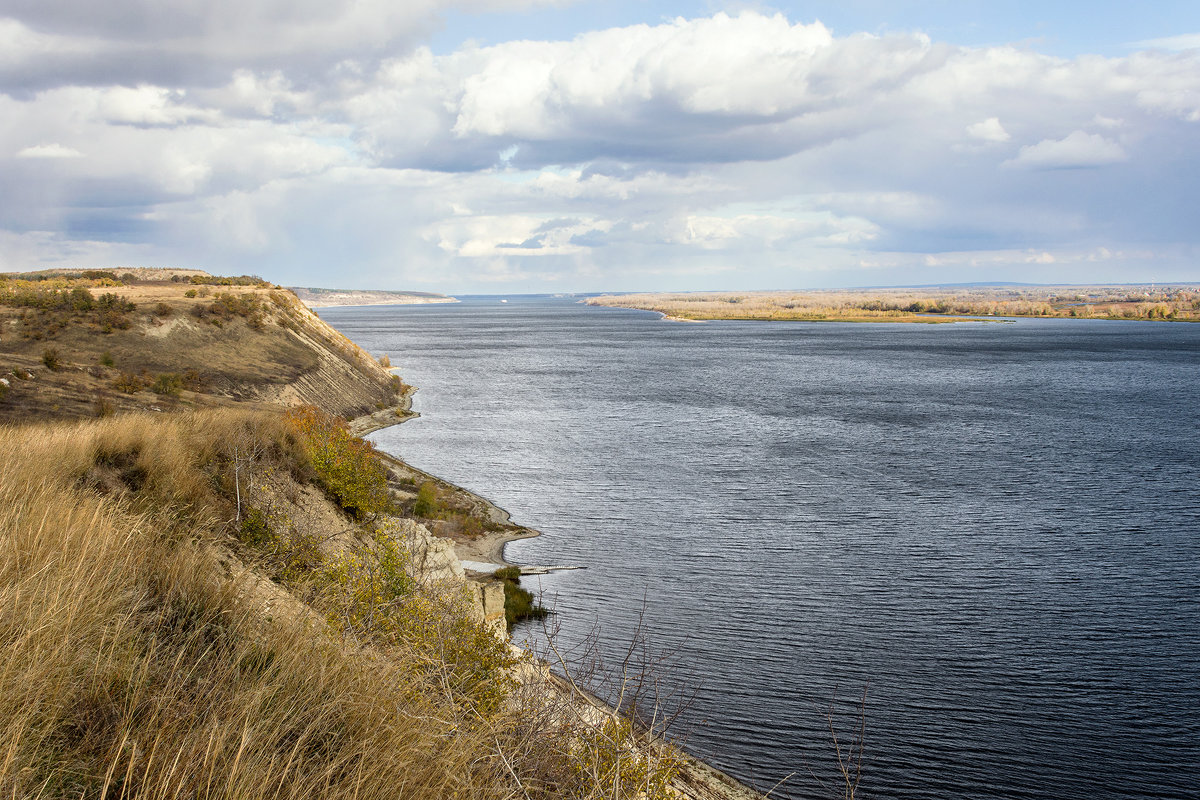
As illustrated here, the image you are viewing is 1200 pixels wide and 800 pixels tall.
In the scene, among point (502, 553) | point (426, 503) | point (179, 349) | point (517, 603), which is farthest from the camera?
point (179, 349)

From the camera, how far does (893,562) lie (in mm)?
25000

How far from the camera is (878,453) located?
41438 mm

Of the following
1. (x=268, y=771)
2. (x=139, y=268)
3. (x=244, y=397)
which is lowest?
(x=244, y=397)

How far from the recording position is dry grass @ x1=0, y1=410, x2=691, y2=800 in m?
4.33

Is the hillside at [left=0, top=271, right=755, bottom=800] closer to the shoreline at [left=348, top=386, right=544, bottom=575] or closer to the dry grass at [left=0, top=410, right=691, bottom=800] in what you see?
the dry grass at [left=0, top=410, right=691, bottom=800]

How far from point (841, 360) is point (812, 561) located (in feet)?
249

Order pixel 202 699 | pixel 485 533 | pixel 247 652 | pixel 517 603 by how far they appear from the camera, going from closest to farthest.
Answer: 1. pixel 202 699
2. pixel 247 652
3. pixel 517 603
4. pixel 485 533

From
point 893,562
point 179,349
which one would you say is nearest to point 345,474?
point 893,562

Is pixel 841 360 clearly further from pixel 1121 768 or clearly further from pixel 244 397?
pixel 1121 768

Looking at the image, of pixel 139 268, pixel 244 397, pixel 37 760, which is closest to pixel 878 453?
pixel 244 397

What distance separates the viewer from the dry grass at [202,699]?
4328 millimetres

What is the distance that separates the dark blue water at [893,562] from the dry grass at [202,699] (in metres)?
9.66

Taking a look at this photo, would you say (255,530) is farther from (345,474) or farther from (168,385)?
(168,385)

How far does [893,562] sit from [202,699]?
23.3 m
